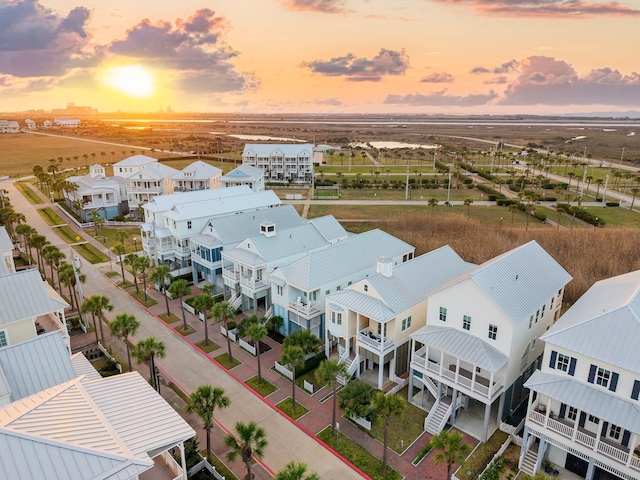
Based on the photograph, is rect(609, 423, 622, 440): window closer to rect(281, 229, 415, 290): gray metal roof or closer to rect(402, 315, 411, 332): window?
rect(402, 315, 411, 332): window

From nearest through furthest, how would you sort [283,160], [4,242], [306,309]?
[306,309] → [4,242] → [283,160]

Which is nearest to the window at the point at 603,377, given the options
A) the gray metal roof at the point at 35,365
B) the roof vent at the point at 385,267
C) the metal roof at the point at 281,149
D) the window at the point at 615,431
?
the window at the point at 615,431

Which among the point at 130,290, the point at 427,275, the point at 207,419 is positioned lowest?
the point at 130,290

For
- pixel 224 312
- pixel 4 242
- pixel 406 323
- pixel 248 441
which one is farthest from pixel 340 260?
pixel 4 242

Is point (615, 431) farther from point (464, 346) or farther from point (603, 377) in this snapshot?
point (464, 346)

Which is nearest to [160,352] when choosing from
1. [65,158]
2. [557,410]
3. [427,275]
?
[427,275]

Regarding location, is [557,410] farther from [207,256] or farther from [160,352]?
[207,256]
